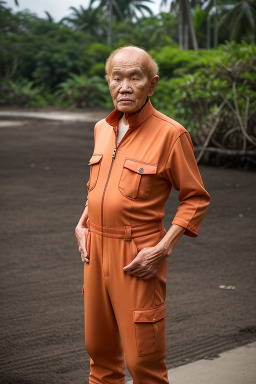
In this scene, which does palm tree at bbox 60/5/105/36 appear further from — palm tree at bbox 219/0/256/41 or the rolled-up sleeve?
the rolled-up sleeve

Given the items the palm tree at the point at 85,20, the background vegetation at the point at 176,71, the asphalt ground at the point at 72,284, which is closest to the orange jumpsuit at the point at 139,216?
the asphalt ground at the point at 72,284

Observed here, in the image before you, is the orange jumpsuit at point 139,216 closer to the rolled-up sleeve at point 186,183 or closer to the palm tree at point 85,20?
the rolled-up sleeve at point 186,183

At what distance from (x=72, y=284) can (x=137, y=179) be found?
10.1 ft

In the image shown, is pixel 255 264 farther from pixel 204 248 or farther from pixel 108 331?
pixel 108 331

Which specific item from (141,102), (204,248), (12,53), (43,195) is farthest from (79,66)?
(141,102)

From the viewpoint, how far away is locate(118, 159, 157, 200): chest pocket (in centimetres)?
230

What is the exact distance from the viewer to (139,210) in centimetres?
235

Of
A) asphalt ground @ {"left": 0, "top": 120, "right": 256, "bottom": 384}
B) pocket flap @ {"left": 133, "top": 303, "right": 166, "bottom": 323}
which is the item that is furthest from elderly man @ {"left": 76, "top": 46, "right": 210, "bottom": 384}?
asphalt ground @ {"left": 0, "top": 120, "right": 256, "bottom": 384}

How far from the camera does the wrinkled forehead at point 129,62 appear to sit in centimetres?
234

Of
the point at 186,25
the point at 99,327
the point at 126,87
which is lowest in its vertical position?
the point at 99,327

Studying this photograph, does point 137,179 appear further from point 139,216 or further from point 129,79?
point 129,79

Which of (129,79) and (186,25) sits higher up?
(186,25)

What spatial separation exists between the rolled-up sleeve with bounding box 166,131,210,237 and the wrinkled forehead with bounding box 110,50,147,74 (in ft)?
1.09

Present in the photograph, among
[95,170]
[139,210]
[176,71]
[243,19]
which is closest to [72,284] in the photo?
[95,170]
